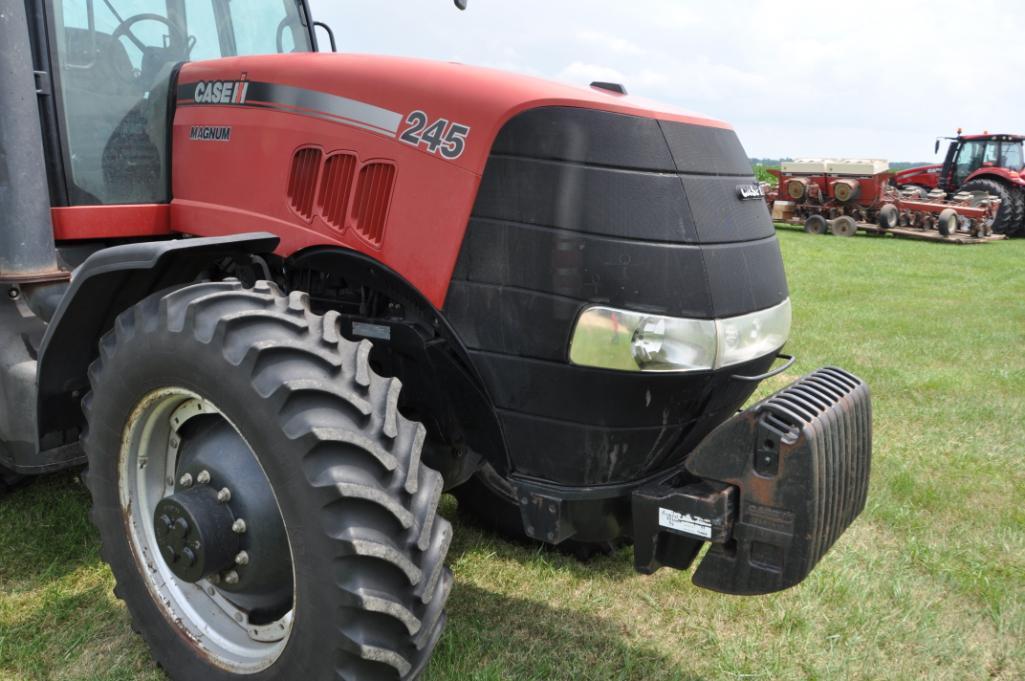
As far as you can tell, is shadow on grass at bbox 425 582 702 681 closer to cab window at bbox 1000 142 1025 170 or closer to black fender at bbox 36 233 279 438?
black fender at bbox 36 233 279 438

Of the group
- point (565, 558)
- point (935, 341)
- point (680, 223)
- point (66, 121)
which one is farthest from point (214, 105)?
point (935, 341)

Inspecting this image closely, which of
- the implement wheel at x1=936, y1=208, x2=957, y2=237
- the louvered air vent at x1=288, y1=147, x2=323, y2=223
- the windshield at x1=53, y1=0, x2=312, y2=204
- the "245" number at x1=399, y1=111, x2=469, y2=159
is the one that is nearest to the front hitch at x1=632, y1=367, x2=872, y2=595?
the "245" number at x1=399, y1=111, x2=469, y2=159

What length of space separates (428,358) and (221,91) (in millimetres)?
1210

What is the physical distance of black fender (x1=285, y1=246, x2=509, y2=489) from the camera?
2336 mm

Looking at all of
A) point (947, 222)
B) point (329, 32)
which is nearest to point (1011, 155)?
point (947, 222)

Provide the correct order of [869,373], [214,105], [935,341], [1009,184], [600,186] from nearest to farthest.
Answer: [600,186], [214,105], [869,373], [935,341], [1009,184]

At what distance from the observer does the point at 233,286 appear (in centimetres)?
224

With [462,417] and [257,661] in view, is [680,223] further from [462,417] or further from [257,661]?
[257,661]

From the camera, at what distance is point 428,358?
7.79ft

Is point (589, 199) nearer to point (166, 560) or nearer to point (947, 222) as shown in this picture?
point (166, 560)

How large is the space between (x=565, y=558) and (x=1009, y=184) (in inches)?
869

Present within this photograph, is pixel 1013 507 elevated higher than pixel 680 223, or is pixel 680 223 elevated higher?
pixel 680 223

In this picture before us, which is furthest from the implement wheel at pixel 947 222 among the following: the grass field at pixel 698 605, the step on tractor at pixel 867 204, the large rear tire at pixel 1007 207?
the grass field at pixel 698 605

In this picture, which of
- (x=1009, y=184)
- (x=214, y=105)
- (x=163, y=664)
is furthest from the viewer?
(x=1009, y=184)
